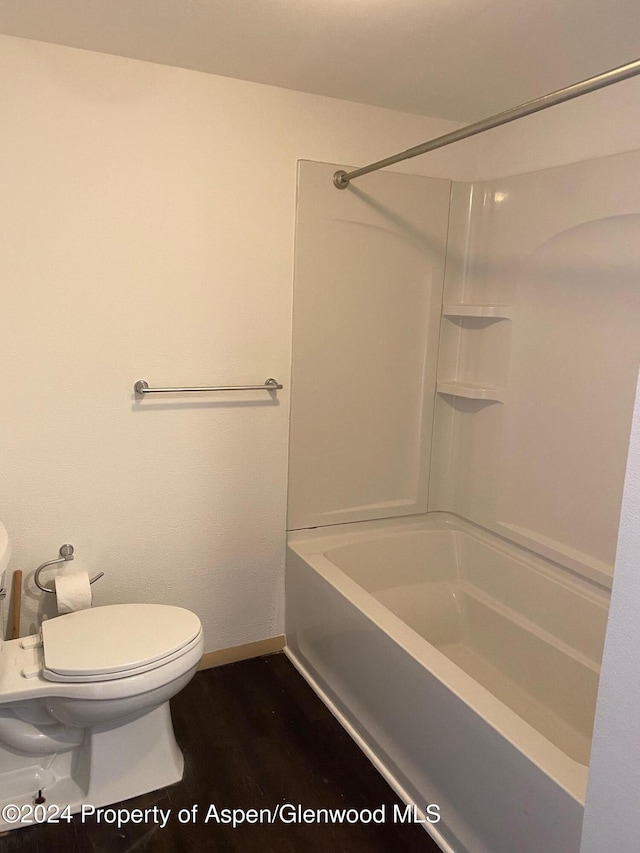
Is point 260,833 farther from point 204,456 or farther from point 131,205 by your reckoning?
point 131,205

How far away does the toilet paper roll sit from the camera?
213 centimetres

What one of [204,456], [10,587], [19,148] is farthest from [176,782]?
[19,148]

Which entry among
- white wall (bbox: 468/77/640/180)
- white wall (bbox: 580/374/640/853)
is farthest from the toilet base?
white wall (bbox: 468/77/640/180)

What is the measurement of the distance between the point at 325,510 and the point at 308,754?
937 mm

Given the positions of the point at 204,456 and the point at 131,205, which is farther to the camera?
the point at 204,456

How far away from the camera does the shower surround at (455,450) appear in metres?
2.09

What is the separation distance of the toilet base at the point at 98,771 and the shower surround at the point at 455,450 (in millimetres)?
661

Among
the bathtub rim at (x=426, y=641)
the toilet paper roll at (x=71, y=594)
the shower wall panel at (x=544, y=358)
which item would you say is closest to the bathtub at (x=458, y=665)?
the bathtub rim at (x=426, y=641)

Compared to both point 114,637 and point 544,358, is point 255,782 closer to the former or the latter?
point 114,637

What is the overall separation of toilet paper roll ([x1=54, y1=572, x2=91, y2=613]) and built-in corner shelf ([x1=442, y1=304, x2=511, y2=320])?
179 cm

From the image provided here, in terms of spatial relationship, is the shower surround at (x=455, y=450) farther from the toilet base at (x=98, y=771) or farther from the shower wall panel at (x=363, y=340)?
the toilet base at (x=98, y=771)

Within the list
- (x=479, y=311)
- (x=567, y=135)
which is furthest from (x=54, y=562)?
(x=567, y=135)

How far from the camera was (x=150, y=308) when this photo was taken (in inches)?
88.4

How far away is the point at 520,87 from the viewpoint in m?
2.19
